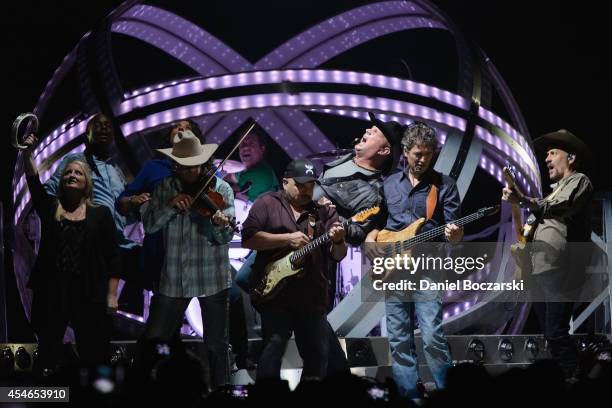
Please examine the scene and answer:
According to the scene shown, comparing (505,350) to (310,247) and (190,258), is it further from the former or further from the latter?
(190,258)

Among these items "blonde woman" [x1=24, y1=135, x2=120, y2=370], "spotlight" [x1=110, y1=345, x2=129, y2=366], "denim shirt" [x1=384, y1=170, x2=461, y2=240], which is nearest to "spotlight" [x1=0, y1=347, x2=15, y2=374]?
"spotlight" [x1=110, y1=345, x2=129, y2=366]

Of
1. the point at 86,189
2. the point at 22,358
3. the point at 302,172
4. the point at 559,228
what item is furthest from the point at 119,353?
the point at 559,228

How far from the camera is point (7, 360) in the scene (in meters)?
7.14

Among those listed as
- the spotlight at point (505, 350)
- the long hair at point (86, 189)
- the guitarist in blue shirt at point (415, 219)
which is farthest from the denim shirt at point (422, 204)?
the long hair at point (86, 189)

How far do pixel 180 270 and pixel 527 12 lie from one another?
5149 mm

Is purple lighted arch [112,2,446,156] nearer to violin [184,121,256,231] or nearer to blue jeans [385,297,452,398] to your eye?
violin [184,121,256,231]

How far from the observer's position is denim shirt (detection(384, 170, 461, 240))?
654cm

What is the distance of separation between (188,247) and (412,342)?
1739mm

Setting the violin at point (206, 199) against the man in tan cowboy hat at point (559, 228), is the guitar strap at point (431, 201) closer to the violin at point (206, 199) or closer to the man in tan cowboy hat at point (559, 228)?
the man in tan cowboy hat at point (559, 228)

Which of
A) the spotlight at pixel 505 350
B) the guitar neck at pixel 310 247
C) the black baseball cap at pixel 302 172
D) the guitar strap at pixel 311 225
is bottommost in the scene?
the spotlight at pixel 505 350

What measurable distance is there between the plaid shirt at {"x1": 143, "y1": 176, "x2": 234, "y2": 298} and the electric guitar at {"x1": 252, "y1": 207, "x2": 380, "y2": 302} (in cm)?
26

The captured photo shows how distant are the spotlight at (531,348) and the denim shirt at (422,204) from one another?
2.00m

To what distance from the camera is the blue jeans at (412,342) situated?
244 inches

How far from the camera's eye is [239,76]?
26.6 ft
